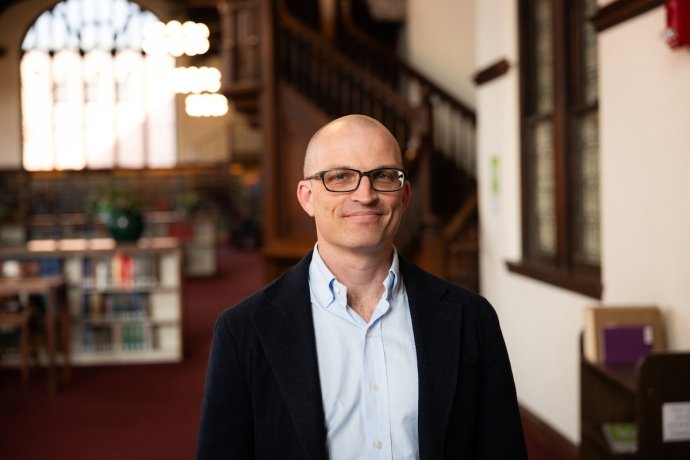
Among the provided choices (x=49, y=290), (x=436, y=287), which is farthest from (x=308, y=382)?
(x=49, y=290)

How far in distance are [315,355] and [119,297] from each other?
6.98 metres

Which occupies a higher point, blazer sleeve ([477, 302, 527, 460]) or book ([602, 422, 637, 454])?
blazer sleeve ([477, 302, 527, 460])

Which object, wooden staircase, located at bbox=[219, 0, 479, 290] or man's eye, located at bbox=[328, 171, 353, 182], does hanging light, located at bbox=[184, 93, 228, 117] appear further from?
man's eye, located at bbox=[328, 171, 353, 182]

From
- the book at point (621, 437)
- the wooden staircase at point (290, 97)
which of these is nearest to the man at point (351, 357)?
the book at point (621, 437)

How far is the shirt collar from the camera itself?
5.50 ft

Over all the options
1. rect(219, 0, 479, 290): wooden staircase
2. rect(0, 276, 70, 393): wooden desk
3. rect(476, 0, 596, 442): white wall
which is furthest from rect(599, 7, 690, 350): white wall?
rect(0, 276, 70, 393): wooden desk

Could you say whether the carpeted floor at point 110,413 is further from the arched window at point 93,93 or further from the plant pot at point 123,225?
the arched window at point 93,93

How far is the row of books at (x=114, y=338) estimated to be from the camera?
8211mm

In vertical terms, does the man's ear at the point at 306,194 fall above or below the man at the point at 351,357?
above

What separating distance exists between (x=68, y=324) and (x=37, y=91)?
17.6 meters

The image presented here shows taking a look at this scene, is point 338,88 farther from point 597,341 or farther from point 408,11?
point 597,341

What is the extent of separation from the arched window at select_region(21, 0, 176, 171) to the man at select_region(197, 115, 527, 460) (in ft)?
70.4

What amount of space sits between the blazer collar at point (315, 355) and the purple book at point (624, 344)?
201 cm

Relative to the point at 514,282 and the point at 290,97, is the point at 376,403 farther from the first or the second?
the point at 290,97
